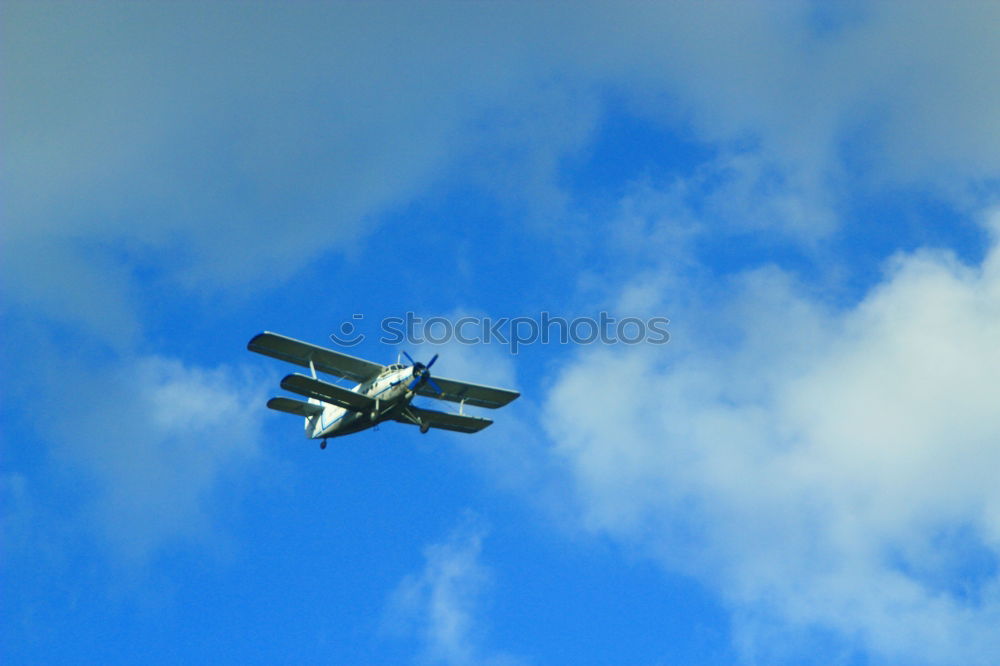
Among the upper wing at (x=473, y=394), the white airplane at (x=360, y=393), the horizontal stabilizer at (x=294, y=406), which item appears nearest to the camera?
the white airplane at (x=360, y=393)

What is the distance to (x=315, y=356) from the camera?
62625mm

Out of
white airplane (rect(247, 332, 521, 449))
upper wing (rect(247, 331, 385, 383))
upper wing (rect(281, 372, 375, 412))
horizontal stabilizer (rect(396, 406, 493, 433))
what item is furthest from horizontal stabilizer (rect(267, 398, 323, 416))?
horizontal stabilizer (rect(396, 406, 493, 433))

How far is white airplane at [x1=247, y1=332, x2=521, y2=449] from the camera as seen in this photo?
197ft

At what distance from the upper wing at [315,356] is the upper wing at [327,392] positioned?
8.59ft

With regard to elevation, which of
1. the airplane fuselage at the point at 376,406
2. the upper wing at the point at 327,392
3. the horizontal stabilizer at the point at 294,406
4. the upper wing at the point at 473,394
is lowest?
the upper wing at the point at 327,392

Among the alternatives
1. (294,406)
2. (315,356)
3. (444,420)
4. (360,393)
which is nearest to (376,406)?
(360,393)

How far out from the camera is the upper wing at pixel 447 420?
63.1 meters

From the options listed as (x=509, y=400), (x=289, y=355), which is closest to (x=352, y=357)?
(x=289, y=355)

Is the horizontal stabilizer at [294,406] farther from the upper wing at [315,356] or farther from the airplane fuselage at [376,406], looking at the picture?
the upper wing at [315,356]

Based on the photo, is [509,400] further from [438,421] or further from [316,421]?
[316,421]

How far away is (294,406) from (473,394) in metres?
10.4

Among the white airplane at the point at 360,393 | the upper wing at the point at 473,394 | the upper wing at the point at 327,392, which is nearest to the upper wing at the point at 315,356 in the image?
the white airplane at the point at 360,393

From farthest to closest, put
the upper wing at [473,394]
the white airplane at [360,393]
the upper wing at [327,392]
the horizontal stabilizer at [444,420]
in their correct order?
the upper wing at [473,394] < the horizontal stabilizer at [444,420] < the white airplane at [360,393] < the upper wing at [327,392]

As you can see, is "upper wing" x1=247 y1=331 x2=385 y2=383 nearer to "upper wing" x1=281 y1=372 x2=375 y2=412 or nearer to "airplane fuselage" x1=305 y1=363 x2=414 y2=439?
"airplane fuselage" x1=305 y1=363 x2=414 y2=439
